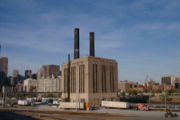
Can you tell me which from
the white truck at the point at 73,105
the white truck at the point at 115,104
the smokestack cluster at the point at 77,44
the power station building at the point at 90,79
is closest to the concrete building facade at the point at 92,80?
the power station building at the point at 90,79

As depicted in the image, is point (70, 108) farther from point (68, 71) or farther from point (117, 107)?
point (68, 71)

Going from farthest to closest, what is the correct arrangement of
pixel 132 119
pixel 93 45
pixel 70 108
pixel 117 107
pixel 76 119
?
pixel 93 45 < pixel 70 108 < pixel 117 107 < pixel 76 119 < pixel 132 119

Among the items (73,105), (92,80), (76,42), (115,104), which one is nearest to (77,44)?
(76,42)

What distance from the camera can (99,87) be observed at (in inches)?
5153

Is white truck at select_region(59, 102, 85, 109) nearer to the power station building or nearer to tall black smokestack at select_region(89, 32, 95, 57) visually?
the power station building

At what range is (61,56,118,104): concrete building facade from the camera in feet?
412

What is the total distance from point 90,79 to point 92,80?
2.28 metres

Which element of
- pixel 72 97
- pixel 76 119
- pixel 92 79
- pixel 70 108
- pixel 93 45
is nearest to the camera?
pixel 76 119

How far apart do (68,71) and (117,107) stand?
7546cm

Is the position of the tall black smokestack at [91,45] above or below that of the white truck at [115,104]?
above

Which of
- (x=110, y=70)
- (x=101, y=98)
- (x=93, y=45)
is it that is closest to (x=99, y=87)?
(x=101, y=98)

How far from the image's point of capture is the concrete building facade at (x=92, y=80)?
412ft

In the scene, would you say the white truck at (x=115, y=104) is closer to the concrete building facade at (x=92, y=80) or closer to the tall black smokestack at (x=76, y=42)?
the concrete building facade at (x=92, y=80)

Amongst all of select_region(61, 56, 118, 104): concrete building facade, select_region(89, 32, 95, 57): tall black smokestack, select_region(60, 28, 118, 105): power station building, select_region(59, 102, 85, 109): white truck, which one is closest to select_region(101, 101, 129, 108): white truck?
select_region(59, 102, 85, 109): white truck
